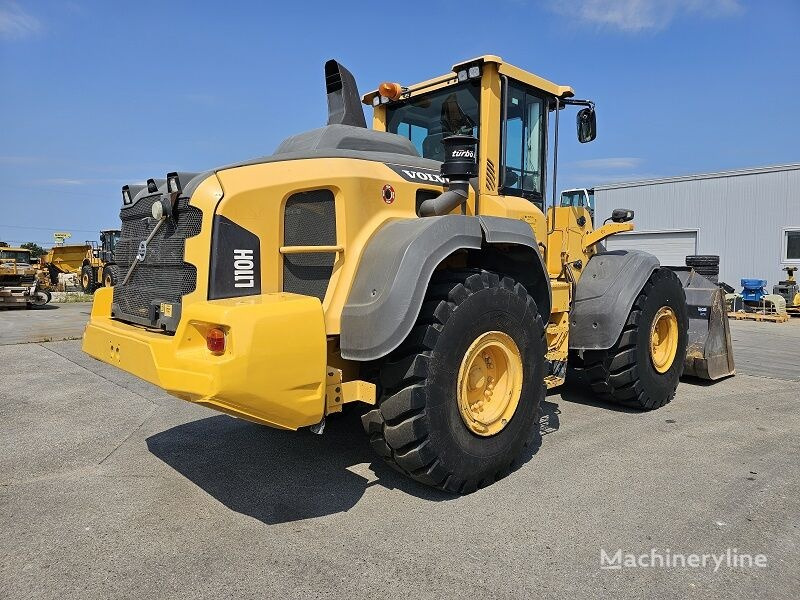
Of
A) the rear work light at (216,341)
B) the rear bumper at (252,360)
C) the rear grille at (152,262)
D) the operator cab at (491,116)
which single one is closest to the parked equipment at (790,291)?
the operator cab at (491,116)

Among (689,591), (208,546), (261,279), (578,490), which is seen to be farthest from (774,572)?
(261,279)

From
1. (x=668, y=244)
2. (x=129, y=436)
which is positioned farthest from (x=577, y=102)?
(x=668, y=244)

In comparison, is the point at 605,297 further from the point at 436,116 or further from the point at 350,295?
the point at 350,295

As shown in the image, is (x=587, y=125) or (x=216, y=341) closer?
(x=216, y=341)

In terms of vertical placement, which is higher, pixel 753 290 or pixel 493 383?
pixel 753 290

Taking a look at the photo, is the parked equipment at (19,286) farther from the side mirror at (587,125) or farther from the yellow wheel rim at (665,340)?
the yellow wheel rim at (665,340)

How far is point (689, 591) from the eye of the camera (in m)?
2.56

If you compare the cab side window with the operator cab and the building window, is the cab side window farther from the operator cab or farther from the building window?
the building window

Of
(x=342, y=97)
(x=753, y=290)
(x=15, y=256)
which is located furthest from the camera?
(x=15, y=256)

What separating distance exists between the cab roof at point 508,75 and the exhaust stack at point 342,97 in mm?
770

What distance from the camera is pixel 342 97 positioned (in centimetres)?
450

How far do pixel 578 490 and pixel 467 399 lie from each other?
0.86m

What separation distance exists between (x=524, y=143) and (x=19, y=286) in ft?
65.7

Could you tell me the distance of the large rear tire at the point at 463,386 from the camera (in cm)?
332
